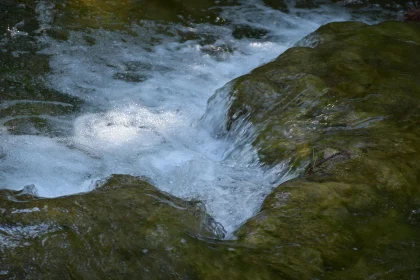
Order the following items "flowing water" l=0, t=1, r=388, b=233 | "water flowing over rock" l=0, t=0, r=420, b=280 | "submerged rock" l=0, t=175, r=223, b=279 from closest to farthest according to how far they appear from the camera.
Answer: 1. "submerged rock" l=0, t=175, r=223, b=279
2. "water flowing over rock" l=0, t=0, r=420, b=280
3. "flowing water" l=0, t=1, r=388, b=233

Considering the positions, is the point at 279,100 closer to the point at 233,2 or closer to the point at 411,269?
the point at 411,269

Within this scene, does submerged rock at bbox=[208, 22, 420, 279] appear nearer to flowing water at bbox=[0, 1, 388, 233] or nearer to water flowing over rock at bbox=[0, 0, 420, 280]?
water flowing over rock at bbox=[0, 0, 420, 280]

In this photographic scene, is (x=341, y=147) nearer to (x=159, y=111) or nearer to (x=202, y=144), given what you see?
(x=202, y=144)

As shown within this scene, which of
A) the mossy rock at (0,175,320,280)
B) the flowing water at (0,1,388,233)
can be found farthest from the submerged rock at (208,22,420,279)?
the flowing water at (0,1,388,233)

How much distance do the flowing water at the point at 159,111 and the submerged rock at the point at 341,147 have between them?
1.10 feet

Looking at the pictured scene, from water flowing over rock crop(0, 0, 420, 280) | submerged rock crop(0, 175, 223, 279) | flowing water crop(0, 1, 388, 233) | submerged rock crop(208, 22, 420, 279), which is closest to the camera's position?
submerged rock crop(0, 175, 223, 279)

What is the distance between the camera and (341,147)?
4.74 m

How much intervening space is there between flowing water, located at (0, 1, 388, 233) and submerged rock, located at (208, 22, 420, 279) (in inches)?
13.2

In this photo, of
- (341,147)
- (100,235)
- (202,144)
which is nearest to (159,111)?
(202,144)

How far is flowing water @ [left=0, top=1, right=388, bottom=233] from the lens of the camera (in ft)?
16.0

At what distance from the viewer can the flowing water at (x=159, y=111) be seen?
488cm

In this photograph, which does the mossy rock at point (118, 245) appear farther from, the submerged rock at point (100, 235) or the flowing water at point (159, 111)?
the flowing water at point (159, 111)

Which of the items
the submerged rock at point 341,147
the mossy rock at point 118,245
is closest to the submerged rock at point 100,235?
the mossy rock at point 118,245

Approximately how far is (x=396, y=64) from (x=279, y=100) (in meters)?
1.56
